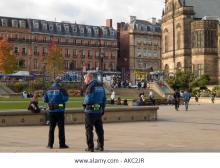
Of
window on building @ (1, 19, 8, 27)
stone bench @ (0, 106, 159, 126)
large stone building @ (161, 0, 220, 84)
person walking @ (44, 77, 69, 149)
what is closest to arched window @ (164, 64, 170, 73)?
large stone building @ (161, 0, 220, 84)

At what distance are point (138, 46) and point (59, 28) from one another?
74.8 feet

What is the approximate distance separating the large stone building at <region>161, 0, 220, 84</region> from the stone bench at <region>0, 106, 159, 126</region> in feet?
188

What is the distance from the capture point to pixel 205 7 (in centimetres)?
9194

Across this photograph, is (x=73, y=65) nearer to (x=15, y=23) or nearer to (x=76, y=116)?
(x=15, y=23)

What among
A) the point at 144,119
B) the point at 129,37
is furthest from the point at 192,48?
the point at 144,119

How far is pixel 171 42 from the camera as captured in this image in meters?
91.9

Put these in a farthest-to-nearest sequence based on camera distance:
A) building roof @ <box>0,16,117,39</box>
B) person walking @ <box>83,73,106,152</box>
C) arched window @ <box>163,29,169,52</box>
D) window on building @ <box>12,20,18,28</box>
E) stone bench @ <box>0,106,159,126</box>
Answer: building roof @ <box>0,16,117,39</box> → window on building @ <box>12,20,18,28</box> → arched window @ <box>163,29,169,52</box> → stone bench @ <box>0,106,159,126</box> → person walking @ <box>83,73,106,152</box>

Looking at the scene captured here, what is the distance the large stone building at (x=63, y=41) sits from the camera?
386 ft

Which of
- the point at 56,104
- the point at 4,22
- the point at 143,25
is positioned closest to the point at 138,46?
the point at 143,25

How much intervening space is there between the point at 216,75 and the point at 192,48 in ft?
21.7

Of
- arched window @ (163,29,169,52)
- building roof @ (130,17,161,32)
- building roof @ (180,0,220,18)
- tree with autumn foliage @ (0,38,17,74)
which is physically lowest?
tree with autumn foliage @ (0,38,17,74)

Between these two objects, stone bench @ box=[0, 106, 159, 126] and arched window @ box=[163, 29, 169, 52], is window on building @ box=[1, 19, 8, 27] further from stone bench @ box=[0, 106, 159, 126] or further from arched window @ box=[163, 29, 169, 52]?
stone bench @ box=[0, 106, 159, 126]

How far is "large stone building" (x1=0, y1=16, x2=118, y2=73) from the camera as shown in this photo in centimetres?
11762
